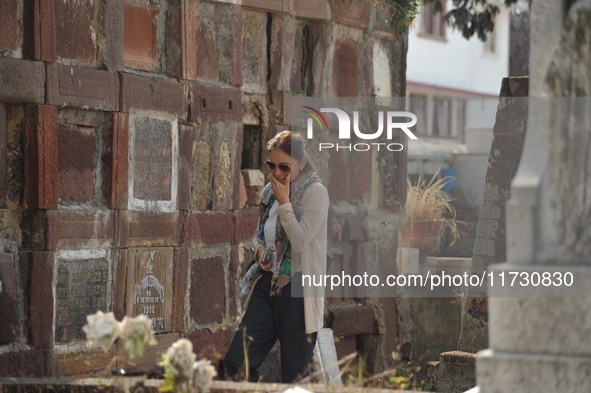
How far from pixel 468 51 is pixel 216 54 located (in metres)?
17.3

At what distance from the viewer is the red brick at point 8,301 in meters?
5.31

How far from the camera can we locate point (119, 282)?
5.97 meters

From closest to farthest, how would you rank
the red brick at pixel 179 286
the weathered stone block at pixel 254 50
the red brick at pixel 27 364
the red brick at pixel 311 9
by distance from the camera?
the red brick at pixel 27 364 < the red brick at pixel 179 286 < the weathered stone block at pixel 254 50 < the red brick at pixel 311 9

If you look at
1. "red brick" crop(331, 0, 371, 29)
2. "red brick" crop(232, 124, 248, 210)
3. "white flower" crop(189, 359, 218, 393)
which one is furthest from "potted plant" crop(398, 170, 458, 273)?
"white flower" crop(189, 359, 218, 393)

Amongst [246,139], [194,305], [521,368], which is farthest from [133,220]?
[521,368]

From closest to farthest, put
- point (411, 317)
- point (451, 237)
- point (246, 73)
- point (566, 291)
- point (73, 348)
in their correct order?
point (566, 291), point (73, 348), point (246, 73), point (411, 317), point (451, 237)

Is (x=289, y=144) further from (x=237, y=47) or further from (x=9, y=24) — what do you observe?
(x=237, y=47)

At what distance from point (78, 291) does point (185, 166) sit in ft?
3.90

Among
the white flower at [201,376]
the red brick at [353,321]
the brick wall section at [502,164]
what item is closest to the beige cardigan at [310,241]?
the white flower at [201,376]

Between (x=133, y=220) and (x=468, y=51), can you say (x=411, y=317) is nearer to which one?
(x=133, y=220)

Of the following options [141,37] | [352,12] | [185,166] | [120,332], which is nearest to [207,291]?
[185,166]

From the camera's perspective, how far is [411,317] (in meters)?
8.78

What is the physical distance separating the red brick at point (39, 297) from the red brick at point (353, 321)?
9.09 ft

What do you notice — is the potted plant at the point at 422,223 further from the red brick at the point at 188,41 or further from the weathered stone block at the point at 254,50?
the red brick at the point at 188,41
